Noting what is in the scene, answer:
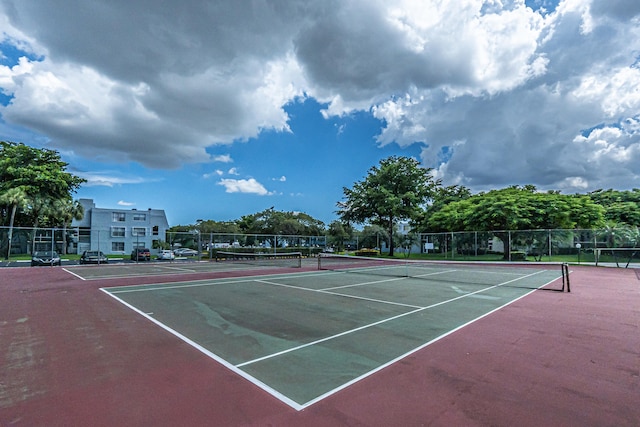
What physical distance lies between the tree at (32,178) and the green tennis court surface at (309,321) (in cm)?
3596

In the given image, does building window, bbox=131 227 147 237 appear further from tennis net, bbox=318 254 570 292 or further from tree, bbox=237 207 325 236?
tennis net, bbox=318 254 570 292

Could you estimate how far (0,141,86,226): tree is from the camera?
126 ft

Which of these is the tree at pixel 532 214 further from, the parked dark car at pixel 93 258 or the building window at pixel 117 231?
the building window at pixel 117 231

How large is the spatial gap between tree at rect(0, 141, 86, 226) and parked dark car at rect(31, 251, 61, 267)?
14590 millimetres

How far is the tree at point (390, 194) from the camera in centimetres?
4431

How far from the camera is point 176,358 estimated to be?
546 centimetres

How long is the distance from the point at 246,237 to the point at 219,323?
31.9m

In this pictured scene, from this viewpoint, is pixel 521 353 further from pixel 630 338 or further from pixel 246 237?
pixel 246 237

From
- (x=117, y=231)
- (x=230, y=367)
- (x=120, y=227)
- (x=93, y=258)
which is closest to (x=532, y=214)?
(x=230, y=367)

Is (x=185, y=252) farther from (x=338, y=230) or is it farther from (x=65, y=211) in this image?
(x=338, y=230)

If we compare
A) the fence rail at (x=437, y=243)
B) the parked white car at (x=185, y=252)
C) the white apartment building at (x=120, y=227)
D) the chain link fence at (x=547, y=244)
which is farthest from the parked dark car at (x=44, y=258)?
the chain link fence at (x=547, y=244)

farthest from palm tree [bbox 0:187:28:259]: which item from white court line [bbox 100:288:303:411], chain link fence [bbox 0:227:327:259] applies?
white court line [bbox 100:288:303:411]

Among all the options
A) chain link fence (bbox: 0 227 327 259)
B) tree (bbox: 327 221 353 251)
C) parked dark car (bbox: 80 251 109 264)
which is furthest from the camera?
tree (bbox: 327 221 353 251)

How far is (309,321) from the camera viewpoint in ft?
26.3
